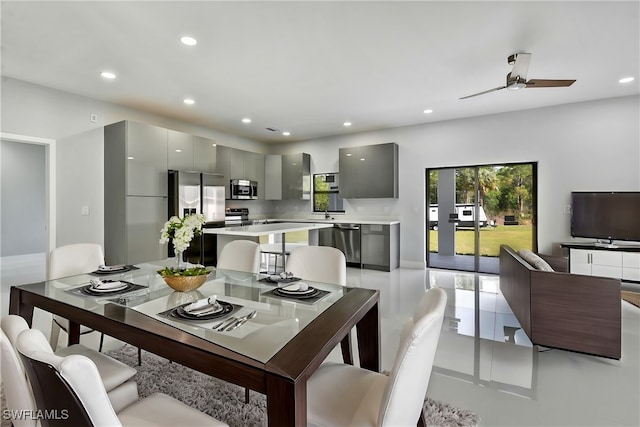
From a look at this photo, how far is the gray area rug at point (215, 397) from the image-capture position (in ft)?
5.63

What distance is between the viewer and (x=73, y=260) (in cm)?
242

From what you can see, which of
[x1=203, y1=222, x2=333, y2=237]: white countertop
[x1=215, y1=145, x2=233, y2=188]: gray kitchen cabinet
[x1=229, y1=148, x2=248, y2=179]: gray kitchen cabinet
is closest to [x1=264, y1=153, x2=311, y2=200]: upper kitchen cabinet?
[x1=229, y1=148, x2=248, y2=179]: gray kitchen cabinet

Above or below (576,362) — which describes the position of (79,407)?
above

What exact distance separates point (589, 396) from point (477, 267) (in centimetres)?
375

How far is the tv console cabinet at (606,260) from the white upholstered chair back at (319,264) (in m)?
4.03

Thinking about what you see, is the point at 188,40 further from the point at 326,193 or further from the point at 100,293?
the point at 326,193

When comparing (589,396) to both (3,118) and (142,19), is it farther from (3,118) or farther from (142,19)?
(3,118)

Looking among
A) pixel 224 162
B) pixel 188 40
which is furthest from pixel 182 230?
pixel 224 162

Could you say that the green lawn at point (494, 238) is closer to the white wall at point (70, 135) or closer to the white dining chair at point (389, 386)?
the white dining chair at point (389, 386)

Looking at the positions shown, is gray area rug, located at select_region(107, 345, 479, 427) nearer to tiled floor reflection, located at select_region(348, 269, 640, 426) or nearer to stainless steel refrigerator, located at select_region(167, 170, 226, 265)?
tiled floor reflection, located at select_region(348, 269, 640, 426)

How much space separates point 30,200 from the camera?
23.3 feet

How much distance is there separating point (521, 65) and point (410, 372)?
3421 millimetres

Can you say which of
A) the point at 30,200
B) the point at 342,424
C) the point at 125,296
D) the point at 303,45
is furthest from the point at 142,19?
the point at 30,200

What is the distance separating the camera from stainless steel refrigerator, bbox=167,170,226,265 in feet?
15.5
